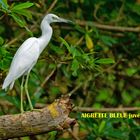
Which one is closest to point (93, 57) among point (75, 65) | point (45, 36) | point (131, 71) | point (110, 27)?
point (110, 27)

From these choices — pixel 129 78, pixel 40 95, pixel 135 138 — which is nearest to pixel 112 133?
pixel 135 138

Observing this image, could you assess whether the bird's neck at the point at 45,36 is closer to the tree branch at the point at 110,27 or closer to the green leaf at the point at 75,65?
the green leaf at the point at 75,65

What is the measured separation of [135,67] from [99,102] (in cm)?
45

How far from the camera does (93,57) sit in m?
4.18

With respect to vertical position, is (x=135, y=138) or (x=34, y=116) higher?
(x=34, y=116)

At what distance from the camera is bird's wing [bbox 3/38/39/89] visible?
3010mm

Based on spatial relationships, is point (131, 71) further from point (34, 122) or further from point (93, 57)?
point (34, 122)

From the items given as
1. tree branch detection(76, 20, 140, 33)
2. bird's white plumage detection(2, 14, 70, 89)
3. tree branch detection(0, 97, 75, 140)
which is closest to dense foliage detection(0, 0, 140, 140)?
tree branch detection(76, 20, 140, 33)

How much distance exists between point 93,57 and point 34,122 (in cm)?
139

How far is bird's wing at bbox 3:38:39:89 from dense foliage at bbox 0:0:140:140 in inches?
26.8

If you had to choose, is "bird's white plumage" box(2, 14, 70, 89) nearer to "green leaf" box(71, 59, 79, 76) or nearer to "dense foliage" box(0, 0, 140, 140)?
"green leaf" box(71, 59, 79, 76)

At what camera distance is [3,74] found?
352 centimetres

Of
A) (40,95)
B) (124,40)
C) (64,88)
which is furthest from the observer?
(124,40)

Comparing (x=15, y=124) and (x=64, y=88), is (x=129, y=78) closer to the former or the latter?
(x=64, y=88)
